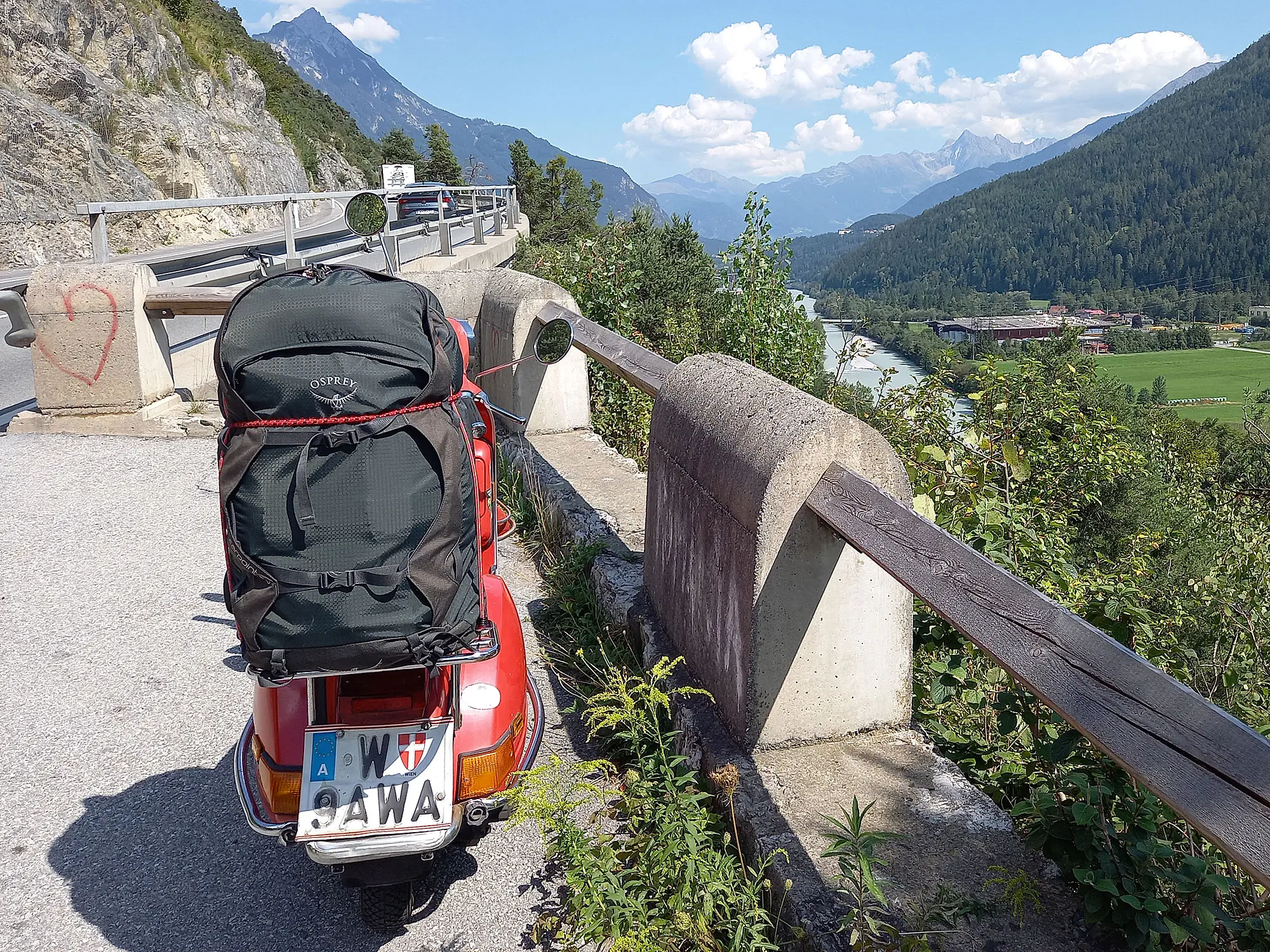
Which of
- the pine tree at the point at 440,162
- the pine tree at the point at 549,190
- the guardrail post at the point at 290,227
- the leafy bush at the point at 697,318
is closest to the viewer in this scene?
the leafy bush at the point at 697,318

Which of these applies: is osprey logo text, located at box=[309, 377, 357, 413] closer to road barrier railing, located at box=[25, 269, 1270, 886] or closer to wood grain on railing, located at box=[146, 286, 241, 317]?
road barrier railing, located at box=[25, 269, 1270, 886]

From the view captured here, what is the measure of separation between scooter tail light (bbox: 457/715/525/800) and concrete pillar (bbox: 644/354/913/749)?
0.73 meters

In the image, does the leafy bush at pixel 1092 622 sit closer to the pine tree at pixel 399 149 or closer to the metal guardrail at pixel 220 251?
the metal guardrail at pixel 220 251

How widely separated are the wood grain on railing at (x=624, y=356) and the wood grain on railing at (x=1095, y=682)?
1.84 m

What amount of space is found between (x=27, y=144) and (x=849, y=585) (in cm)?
2398

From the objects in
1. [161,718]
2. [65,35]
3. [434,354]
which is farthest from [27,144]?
[434,354]

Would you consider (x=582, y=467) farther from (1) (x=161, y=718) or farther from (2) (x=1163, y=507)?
(2) (x=1163, y=507)

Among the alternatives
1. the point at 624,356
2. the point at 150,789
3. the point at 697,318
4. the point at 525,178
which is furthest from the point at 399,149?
the point at 150,789

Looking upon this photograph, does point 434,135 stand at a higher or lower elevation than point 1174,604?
higher

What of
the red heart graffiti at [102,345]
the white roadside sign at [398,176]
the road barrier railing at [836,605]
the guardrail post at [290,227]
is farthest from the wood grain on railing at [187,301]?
the road barrier railing at [836,605]

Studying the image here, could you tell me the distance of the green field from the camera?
206 ft

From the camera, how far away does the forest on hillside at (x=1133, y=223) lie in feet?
511

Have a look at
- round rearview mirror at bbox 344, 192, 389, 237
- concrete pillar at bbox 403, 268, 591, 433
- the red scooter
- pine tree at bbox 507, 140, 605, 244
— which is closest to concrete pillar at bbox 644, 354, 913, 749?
the red scooter

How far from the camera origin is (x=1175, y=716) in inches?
60.9
